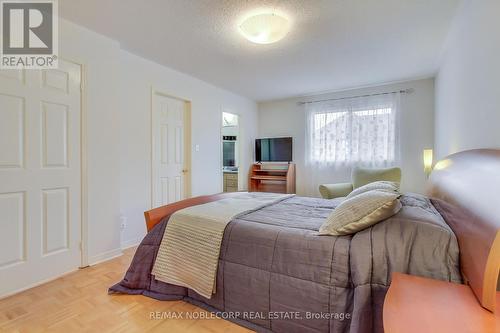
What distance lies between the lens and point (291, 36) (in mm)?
2512

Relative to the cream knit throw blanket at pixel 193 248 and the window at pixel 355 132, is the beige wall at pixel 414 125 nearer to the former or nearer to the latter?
the window at pixel 355 132

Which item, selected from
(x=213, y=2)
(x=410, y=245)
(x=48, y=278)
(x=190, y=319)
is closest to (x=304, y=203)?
(x=410, y=245)

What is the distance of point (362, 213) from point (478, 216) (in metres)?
0.48

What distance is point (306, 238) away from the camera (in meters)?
1.42

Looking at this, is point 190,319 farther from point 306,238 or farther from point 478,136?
point 478,136

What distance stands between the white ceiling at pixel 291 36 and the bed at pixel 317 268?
1567 millimetres

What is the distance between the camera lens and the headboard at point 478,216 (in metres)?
0.80

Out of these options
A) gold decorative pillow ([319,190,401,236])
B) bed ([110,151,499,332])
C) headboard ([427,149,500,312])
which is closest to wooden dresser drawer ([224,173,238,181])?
bed ([110,151,499,332])

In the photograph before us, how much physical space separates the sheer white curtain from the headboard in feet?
8.68

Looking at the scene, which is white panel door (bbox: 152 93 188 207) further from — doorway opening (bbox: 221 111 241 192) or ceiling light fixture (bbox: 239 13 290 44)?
doorway opening (bbox: 221 111 241 192)

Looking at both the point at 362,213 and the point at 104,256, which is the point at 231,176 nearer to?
the point at 104,256

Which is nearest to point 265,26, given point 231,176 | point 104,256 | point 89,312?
point 89,312

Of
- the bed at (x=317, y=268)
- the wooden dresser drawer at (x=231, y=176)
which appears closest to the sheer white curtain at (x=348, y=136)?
the wooden dresser drawer at (x=231, y=176)

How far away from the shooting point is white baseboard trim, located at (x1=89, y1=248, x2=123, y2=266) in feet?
8.16
